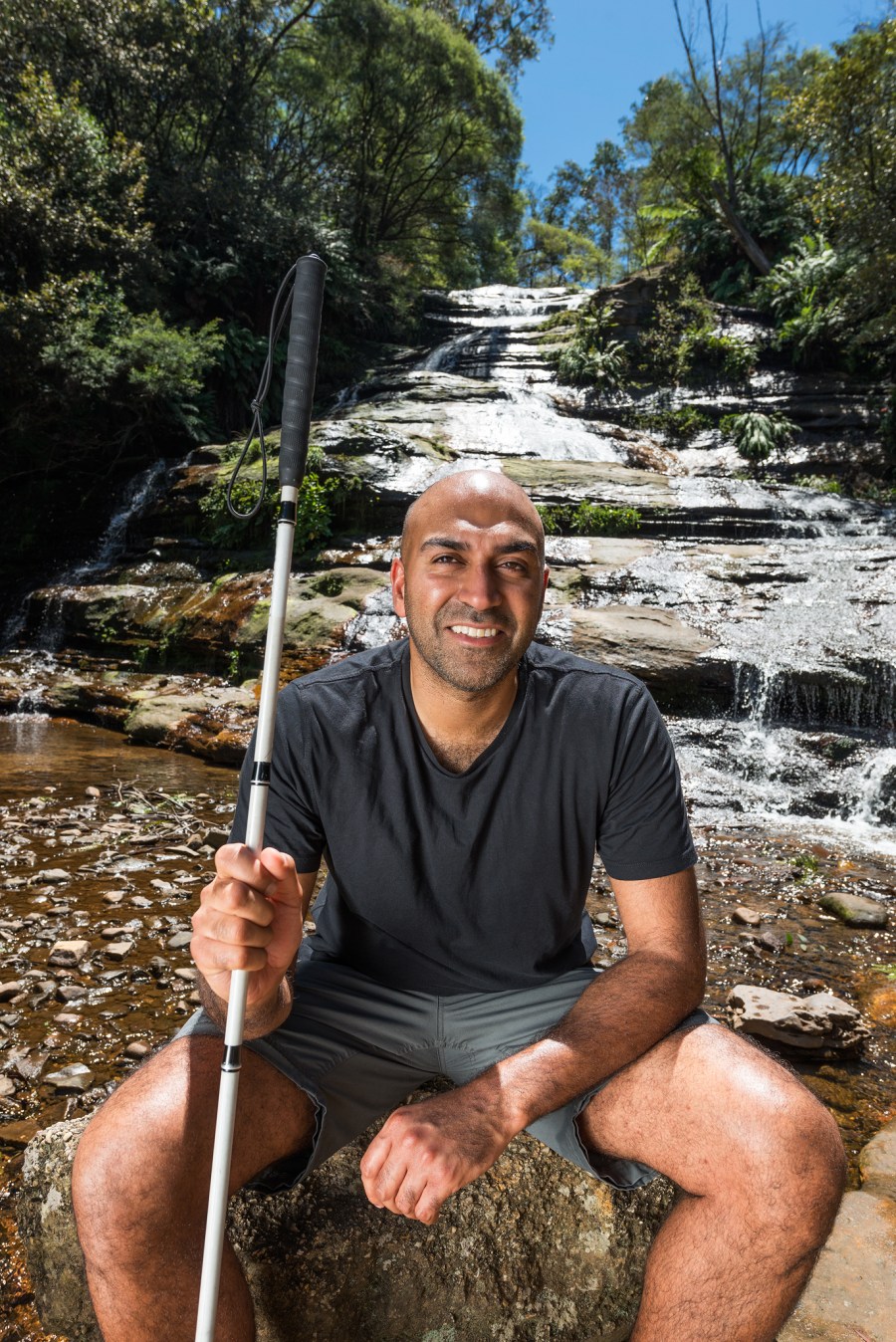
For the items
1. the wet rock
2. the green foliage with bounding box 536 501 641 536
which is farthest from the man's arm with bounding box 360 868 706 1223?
the green foliage with bounding box 536 501 641 536

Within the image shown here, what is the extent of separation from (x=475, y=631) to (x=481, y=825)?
1.59 feet

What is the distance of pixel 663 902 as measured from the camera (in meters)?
1.91

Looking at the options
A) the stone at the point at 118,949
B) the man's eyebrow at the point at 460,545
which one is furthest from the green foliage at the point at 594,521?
the man's eyebrow at the point at 460,545

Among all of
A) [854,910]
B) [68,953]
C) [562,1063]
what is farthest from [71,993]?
[854,910]

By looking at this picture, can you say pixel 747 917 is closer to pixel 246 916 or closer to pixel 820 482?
pixel 246 916

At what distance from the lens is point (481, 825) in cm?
196

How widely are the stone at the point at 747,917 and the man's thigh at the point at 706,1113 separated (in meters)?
3.04

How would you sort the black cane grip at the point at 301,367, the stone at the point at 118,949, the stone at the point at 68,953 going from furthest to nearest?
the stone at the point at 118,949
the stone at the point at 68,953
the black cane grip at the point at 301,367

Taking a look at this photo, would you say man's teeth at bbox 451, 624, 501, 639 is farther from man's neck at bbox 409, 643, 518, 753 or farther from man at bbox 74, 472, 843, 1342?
man's neck at bbox 409, 643, 518, 753

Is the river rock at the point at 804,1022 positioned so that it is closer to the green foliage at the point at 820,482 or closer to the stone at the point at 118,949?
the stone at the point at 118,949

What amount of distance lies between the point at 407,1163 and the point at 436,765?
0.85 m

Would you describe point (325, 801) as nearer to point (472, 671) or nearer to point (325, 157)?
point (472, 671)

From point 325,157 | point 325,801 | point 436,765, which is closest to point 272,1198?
point 325,801

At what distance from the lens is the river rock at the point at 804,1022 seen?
318cm
